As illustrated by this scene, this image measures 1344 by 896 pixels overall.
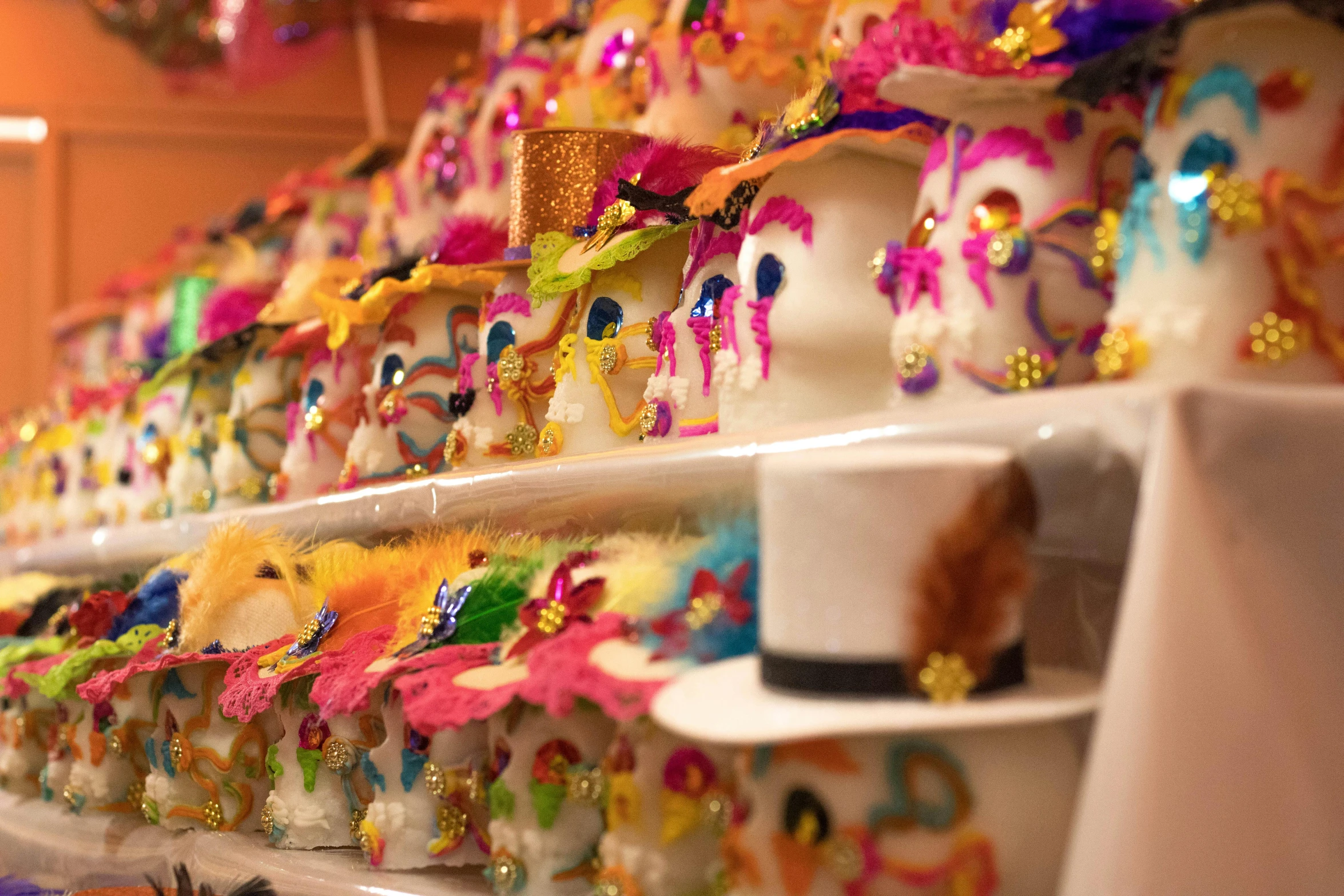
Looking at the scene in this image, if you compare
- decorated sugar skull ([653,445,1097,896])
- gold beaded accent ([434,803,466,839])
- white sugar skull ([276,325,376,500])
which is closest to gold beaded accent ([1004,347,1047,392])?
decorated sugar skull ([653,445,1097,896])

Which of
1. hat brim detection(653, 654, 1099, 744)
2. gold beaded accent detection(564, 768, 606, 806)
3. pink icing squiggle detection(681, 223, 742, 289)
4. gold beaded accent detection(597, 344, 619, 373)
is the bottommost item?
gold beaded accent detection(564, 768, 606, 806)

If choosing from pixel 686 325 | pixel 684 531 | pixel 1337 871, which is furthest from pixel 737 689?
pixel 686 325

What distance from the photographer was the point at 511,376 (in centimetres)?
149

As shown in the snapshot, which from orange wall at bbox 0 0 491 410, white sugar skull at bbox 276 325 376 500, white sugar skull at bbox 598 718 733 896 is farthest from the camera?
orange wall at bbox 0 0 491 410

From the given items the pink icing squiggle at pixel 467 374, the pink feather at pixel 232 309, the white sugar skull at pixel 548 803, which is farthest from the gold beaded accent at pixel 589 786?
the pink feather at pixel 232 309

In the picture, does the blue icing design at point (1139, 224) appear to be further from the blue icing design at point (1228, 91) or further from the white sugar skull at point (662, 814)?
the white sugar skull at point (662, 814)

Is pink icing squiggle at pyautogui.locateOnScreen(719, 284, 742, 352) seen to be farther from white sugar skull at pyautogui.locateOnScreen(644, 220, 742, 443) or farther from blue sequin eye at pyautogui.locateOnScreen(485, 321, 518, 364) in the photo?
blue sequin eye at pyautogui.locateOnScreen(485, 321, 518, 364)

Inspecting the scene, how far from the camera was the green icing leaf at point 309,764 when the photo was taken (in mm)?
1285

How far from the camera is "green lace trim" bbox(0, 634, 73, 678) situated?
1.84 metres

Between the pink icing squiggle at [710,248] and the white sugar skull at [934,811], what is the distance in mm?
568

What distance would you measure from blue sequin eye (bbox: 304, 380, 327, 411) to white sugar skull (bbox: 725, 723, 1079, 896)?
4.07 feet

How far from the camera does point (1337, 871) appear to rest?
0.80 m

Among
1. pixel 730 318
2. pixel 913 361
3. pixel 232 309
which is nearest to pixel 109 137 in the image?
pixel 232 309

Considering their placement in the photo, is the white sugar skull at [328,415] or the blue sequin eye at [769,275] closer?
the blue sequin eye at [769,275]
